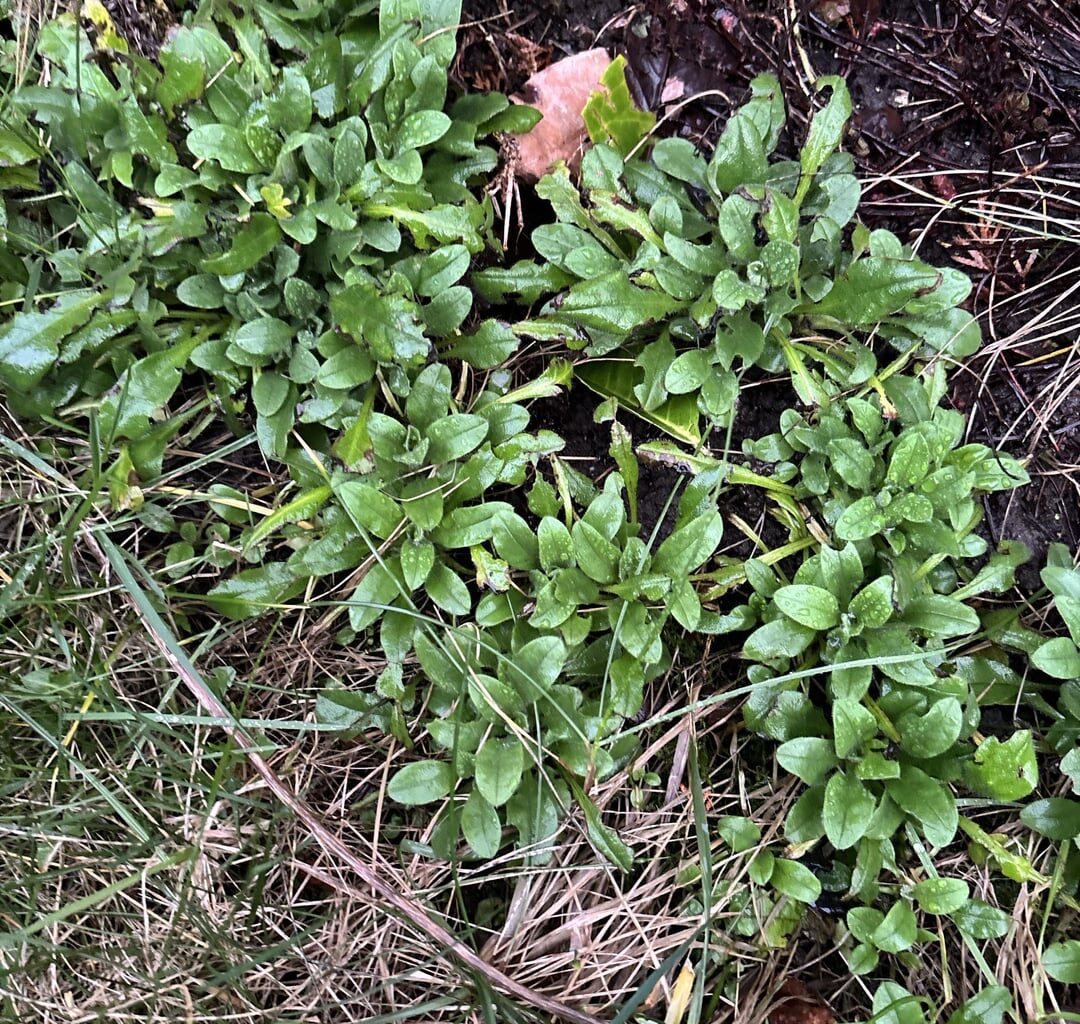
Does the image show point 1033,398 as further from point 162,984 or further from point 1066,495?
point 162,984

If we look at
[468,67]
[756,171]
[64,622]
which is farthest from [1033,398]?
[64,622]

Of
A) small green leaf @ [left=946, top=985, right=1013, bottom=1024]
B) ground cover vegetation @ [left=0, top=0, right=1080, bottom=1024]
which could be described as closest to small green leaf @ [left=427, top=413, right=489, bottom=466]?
ground cover vegetation @ [left=0, top=0, right=1080, bottom=1024]

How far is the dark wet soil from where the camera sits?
2168 mm

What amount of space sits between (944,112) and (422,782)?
2.25m

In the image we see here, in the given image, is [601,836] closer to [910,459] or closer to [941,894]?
[941,894]

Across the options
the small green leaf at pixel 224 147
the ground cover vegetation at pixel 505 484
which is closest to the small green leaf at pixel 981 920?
the ground cover vegetation at pixel 505 484

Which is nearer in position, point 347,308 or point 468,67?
point 347,308

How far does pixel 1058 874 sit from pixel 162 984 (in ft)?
6.74

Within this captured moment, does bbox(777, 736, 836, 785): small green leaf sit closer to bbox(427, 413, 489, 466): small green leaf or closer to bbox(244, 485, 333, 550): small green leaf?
bbox(427, 413, 489, 466): small green leaf

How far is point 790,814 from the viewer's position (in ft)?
6.15

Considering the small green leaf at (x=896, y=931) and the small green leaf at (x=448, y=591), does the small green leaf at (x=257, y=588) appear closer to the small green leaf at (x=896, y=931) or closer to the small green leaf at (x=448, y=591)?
the small green leaf at (x=448, y=591)

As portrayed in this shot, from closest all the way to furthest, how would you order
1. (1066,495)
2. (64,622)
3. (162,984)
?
(162,984)
(64,622)
(1066,495)

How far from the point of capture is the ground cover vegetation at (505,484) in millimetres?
1864

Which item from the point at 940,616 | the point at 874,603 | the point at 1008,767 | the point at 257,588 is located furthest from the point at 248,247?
the point at 1008,767
